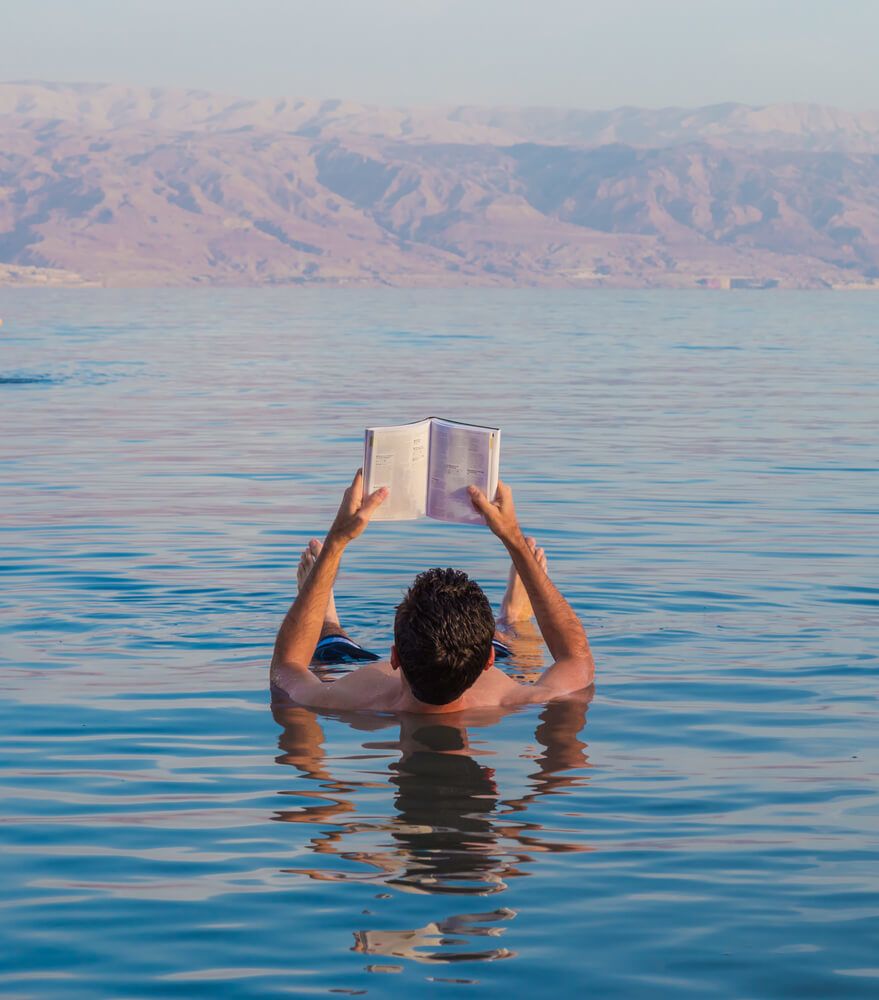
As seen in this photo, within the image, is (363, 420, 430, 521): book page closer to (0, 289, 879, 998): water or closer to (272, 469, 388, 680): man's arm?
A: (272, 469, 388, 680): man's arm

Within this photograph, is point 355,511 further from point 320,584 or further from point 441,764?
point 441,764

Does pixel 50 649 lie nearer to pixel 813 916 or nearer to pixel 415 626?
pixel 415 626

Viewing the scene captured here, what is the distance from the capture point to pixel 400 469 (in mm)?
6945

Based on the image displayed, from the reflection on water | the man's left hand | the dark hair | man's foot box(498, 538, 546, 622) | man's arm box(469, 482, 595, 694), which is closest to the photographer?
the reflection on water

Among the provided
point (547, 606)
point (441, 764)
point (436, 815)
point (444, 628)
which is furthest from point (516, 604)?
point (436, 815)

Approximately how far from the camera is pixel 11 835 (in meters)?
6.21

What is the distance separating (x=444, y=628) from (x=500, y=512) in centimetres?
59

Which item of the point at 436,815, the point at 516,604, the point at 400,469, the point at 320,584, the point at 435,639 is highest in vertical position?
the point at 400,469

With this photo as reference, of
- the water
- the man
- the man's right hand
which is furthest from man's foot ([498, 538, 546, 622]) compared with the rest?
the man's right hand

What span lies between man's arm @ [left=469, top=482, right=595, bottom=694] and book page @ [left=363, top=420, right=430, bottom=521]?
263mm

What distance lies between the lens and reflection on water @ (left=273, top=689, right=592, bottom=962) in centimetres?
519

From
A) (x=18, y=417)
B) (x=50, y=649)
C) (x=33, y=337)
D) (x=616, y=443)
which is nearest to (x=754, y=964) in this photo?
(x=50, y=649)

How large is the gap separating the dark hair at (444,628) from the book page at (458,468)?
307 mm

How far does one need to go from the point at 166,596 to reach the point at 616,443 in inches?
518
